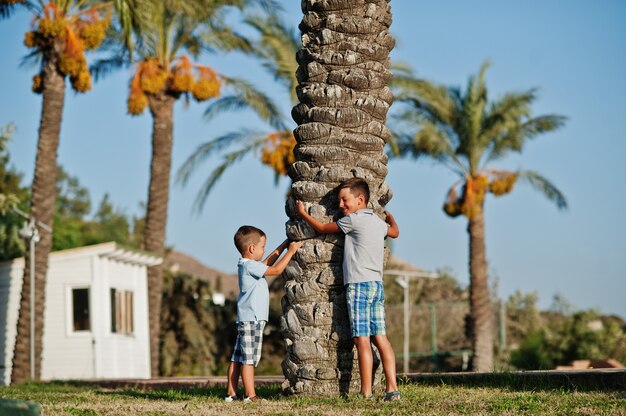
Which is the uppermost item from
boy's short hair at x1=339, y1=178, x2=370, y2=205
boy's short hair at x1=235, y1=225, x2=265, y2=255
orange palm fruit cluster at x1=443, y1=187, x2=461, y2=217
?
orange palm fruit cluster at x1=443, y1=187, x2=461, y2=217

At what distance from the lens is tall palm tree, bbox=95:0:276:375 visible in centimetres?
2497

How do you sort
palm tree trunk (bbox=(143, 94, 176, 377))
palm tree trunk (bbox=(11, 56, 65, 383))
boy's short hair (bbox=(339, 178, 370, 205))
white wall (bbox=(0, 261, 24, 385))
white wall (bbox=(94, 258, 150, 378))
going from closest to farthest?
boy's short hair (bbox=(339, 178, 370, 205)), palm tree trunk (bbox=(11, 56, 65, 383)), white wall (bbox=(94, 258, 150, 378)), white wall (bbox=(0, 261, 24, 385)), palm tree trunk (bbox=(143, 94, 176, 377))

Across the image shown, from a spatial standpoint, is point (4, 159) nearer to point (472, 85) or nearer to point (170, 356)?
point (170, 356)

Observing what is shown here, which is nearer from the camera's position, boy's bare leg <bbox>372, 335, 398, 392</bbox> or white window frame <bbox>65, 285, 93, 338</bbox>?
boy's bare leg <bbox>372, 335, 398, 392</bbox>

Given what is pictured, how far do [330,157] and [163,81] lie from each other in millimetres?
17559

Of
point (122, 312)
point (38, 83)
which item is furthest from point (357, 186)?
point (122, 312)

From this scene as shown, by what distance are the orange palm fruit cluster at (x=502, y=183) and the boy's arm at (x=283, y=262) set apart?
2121 centimetres

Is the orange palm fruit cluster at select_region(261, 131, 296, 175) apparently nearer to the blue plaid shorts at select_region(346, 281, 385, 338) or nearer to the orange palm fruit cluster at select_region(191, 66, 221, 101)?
the orange palm fruit cluster at select_region(191, 66, 221, 101)

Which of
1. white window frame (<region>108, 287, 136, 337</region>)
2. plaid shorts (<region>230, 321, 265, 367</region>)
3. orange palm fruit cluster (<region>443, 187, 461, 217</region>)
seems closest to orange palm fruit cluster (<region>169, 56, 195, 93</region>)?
white window frame (<region>108, 287, 136, 337</region>)

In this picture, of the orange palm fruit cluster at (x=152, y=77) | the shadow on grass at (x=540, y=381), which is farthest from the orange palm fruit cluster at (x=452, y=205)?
the shadow on grass at (x=540, y=381)

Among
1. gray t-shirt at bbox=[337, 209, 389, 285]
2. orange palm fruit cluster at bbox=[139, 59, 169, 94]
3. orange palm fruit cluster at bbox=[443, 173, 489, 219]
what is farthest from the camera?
orange palm fruit cluster at bbox=[443, 173, 489, 219]

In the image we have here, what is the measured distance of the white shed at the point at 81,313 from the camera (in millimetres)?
24359

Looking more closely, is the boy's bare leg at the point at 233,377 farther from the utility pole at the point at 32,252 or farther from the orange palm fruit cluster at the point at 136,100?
the orange palm fruit cluster at the point at 136,100

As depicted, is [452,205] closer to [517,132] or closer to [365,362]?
[517,132]
